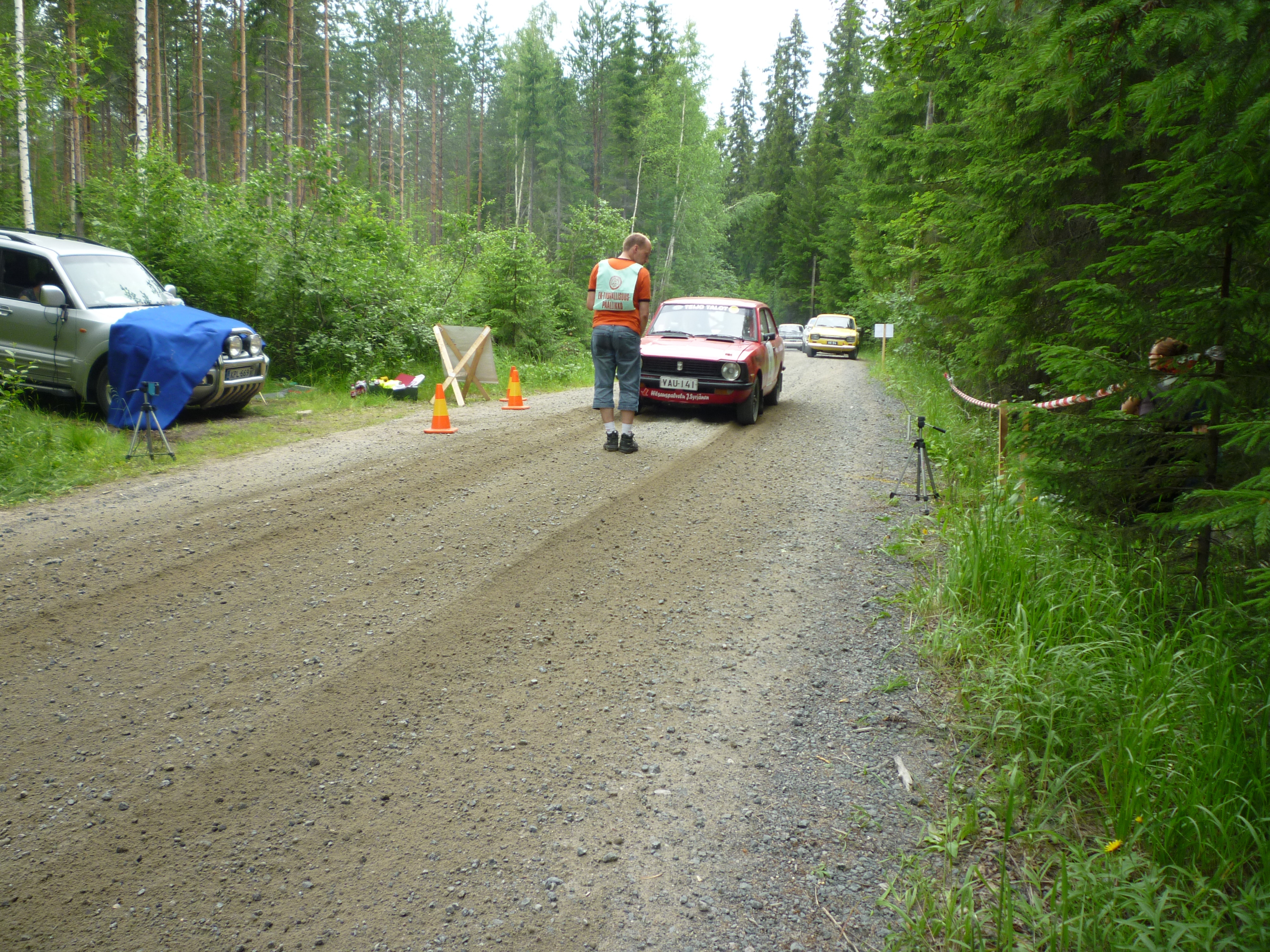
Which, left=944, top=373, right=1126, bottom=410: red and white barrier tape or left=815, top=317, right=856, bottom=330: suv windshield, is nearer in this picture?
left=944, top=373, right=1126, bottom=410: red and white barrier tape

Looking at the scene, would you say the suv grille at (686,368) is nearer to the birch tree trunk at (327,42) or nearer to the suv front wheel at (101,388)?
the suv front wheel at (101,388)

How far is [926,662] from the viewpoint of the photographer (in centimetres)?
437

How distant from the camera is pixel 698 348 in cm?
1183

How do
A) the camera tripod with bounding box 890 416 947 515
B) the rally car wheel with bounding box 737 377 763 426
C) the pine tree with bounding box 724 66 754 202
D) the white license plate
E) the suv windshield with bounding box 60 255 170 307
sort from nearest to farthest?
the camera tripod with bounding box 890 416 947 515 < the suv windshield with bounding box 60 255 170 307 < the white license plate < the rally car wheel with bounding box 737 377 763 426 < the pine tree with bounding box 724 66 754 202

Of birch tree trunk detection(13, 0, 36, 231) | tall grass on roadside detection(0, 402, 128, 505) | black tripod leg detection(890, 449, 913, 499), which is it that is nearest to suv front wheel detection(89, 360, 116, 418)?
tall grass on roadside detection(0, 402, 128, 505)

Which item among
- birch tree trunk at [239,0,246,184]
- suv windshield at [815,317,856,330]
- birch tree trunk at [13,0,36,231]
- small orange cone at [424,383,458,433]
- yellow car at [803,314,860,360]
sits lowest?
small orange cone at [424,383,458,433]

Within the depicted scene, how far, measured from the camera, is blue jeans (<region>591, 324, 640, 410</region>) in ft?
30.8

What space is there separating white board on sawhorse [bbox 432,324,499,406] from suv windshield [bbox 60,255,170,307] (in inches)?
158

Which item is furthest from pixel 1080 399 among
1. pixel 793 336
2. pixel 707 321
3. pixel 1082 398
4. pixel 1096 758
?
pixel 793 336

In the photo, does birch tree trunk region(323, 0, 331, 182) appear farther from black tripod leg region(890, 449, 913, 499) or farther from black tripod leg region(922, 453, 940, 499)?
black tripod leg region(922, 453, 940, 499)

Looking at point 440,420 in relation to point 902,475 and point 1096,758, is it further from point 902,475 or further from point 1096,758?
point 1096,758

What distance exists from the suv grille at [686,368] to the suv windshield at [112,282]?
21.9ft

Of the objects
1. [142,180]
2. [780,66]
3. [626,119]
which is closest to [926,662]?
[142,180]

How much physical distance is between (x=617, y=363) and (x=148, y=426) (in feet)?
16.3
